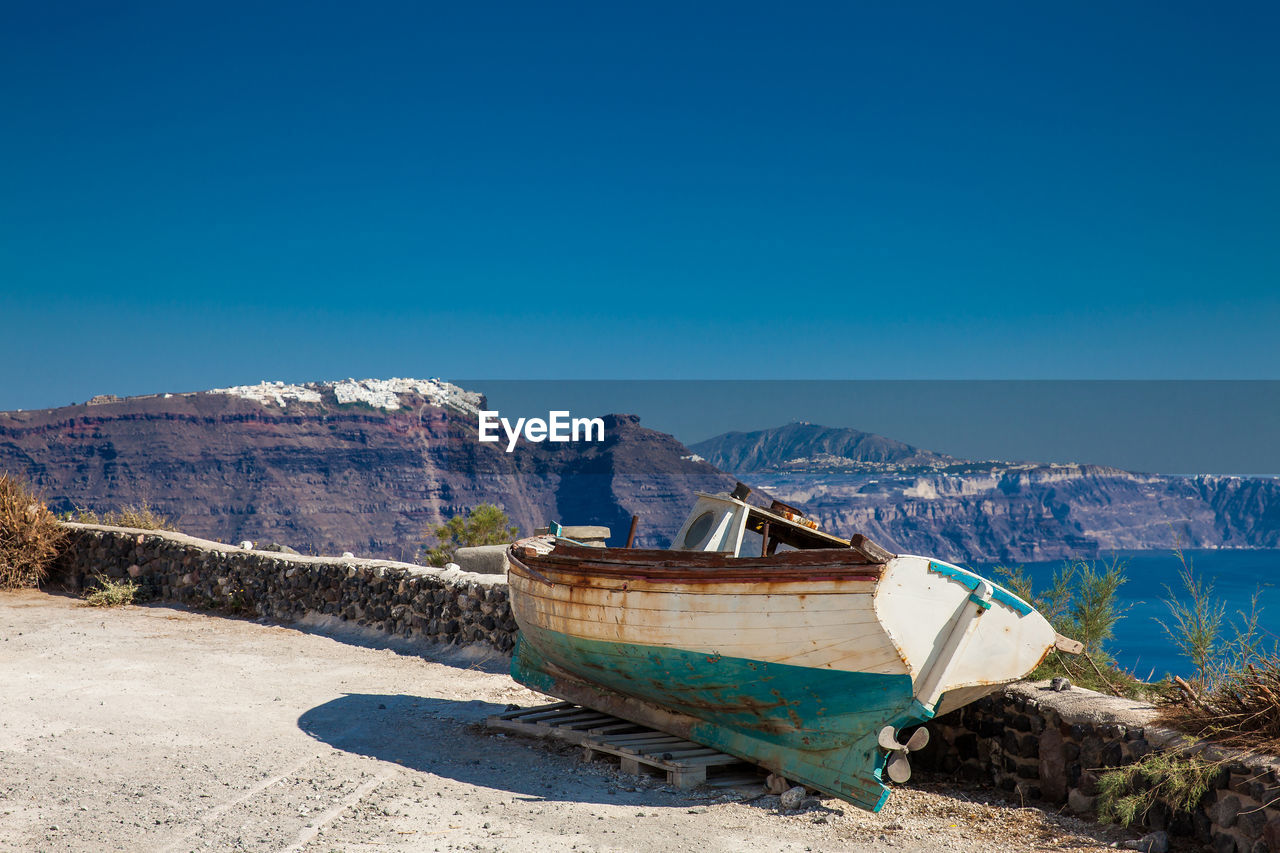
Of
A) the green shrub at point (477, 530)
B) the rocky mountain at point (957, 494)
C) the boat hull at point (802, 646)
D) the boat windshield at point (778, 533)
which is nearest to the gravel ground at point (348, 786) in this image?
the boat hull at point (802, 646)

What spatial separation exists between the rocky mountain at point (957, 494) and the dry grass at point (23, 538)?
44.2 meters

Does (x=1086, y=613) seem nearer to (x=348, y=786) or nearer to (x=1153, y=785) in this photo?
(x=1153, y=785)

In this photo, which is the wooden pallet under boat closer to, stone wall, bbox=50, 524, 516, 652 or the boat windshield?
the boat windshield

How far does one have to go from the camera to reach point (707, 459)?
74438mm

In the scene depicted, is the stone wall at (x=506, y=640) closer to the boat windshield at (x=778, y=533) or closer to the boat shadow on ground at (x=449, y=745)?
the boat windshield at (x=778, y=533)

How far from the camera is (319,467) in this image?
342 ft

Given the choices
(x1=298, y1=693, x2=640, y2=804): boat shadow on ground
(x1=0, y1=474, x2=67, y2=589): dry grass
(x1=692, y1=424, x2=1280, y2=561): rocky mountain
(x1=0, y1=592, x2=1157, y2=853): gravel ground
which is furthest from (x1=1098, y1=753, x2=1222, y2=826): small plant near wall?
(x1=692, y1=424, x2=1280, y2=561): rocky mountain

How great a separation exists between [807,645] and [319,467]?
105358 mm

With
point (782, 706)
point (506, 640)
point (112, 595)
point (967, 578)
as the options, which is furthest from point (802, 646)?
point (112, 595)

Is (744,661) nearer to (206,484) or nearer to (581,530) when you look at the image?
(581,530)

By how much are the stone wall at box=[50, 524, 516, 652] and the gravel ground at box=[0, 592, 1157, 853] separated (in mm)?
1279

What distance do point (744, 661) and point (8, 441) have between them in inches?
4334

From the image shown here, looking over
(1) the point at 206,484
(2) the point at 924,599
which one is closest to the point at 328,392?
(1) the point at 206,484

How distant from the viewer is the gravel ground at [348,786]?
208 inches
